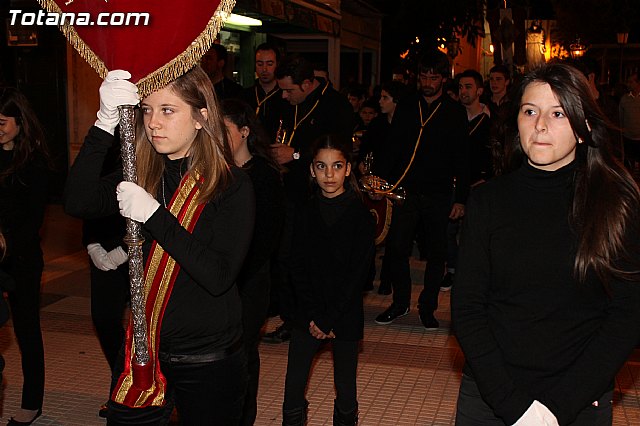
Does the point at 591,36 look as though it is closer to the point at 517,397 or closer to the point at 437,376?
the point at 437,376

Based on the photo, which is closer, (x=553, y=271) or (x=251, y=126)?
(x=553, y=271)

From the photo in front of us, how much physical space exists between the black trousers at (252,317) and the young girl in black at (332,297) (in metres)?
0.19

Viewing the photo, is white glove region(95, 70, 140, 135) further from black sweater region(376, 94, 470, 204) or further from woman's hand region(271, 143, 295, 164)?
black sweater region(376, 94, 470, 204)

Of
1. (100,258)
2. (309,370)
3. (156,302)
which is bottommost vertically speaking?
(309,370)

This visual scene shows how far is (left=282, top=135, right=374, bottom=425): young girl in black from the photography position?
436 centimetres

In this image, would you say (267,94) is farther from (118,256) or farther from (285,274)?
(118,256)

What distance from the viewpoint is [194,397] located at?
3008 millimetres

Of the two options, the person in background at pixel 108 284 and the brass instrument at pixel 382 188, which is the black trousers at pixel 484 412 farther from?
the brass instrument at pixel 382 188

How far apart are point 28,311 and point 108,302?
44 cm

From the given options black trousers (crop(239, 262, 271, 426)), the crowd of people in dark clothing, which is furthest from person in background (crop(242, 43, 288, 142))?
the crowd of people in dark clothing

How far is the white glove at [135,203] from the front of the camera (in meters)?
2.73

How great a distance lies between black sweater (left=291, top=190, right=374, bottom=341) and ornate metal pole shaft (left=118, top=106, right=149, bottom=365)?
1.59m

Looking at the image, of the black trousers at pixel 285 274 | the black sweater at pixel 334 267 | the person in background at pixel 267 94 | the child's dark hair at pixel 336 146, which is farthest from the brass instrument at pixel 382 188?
the black sweater at pixel 334 267

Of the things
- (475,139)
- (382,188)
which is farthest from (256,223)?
(475,139)
